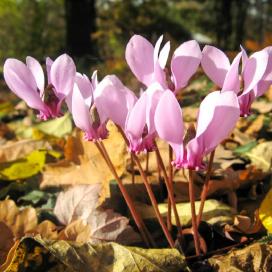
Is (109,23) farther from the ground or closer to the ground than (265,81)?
closer to the ground

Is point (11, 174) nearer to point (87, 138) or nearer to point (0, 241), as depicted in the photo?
point (0, 241)

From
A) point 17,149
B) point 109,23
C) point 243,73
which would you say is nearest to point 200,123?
point 243,73

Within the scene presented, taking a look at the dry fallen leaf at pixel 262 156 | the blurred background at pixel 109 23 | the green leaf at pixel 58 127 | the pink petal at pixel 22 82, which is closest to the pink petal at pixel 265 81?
the pink petal at pixel 22 82

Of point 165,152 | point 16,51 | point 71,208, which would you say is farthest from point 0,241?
point 16,51

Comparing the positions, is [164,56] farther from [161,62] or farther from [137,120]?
[137,120]

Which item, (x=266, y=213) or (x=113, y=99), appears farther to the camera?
(x=266, y=213)

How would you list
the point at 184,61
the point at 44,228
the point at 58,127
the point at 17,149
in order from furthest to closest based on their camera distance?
the point at 58,127, the point at 17,149, the point at 44,228, the point at 184,61
